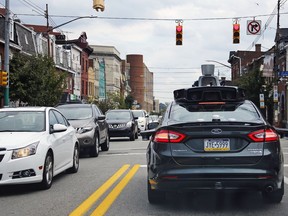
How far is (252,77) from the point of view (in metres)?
45.5

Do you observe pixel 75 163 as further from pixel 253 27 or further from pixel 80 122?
pixel 253 27

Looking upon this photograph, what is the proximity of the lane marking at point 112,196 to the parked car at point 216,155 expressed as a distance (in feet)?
2.68

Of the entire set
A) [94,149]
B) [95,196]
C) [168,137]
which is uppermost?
[168,137]

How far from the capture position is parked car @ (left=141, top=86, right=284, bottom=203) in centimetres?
631

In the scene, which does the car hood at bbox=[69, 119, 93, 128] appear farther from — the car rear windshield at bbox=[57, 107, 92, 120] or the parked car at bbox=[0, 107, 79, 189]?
the parked car at bbox=[0, 107, 79, 189]

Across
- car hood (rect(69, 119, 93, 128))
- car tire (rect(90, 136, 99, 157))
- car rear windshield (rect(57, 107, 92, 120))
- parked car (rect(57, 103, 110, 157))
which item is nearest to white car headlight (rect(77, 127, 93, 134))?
parked car (rect(57, 103, 110, 157))

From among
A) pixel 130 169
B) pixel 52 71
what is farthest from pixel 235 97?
pixel 52 71

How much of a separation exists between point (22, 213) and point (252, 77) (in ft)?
134

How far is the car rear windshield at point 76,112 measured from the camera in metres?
15.4

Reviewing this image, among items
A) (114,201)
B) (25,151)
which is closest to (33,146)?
(25,151)

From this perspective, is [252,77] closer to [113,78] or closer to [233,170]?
[233,170]

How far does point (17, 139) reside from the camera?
8133mm

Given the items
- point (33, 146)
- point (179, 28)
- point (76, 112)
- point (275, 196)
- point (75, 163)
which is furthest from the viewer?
point (179, 28)

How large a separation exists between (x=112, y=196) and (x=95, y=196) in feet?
0.90
